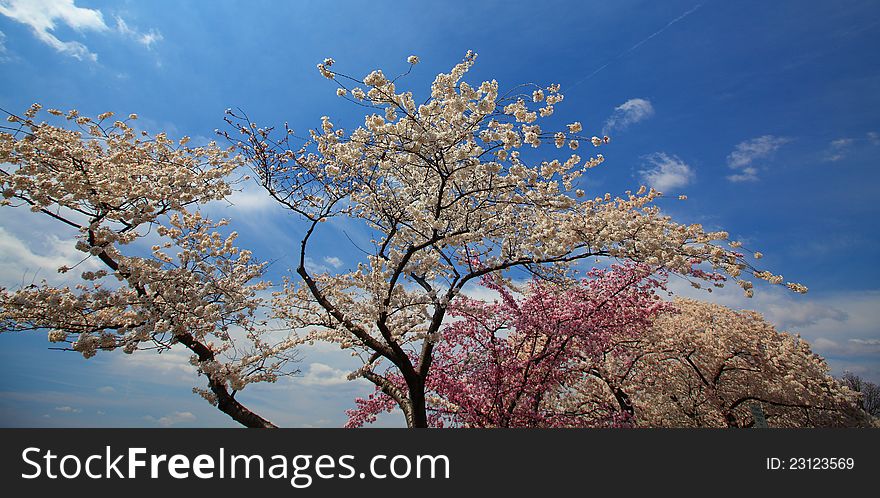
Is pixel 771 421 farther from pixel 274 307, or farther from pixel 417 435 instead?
pixel 274 307

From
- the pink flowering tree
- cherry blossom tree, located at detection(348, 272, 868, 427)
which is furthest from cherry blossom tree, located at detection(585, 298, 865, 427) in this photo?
the pink flowering tree

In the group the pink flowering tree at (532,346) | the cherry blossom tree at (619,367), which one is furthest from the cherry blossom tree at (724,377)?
the pink flowering tree at (532,346)

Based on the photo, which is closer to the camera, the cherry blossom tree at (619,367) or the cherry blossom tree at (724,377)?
the cherry blossom tree at (619,367)

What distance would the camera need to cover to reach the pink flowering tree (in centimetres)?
1167

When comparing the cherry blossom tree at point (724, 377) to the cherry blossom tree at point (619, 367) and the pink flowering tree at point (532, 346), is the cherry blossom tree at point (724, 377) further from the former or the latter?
the pink flowering tree at point (532, 346)

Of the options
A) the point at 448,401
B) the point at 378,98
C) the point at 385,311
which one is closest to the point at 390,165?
the point at 378,98

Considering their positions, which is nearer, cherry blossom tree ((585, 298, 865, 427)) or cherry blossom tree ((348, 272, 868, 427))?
cherry blossom tree ((348, 272, 868, 427))

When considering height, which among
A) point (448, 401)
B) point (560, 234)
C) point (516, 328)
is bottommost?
point (448, 401)

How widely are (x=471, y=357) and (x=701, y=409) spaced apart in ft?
30.8

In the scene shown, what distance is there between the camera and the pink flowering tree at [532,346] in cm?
1167

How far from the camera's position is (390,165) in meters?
9.23

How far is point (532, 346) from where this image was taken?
40.2 feet

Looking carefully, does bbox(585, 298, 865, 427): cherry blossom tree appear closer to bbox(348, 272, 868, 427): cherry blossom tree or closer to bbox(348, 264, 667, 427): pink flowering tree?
bbox(348, 272, 868, 427): cherry blossom tree

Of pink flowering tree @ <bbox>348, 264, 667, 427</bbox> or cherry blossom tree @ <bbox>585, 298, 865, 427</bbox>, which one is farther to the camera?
cherry blossom tree @ <bbox>585, 298, 865, 427</bbox>
